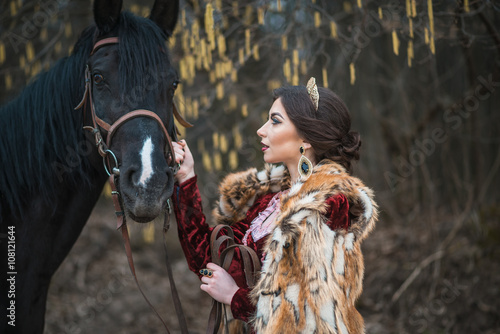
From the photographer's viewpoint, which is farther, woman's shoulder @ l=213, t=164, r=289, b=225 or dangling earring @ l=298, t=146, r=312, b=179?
woman's shoulder @ l=213, t=164, r=289, b=225

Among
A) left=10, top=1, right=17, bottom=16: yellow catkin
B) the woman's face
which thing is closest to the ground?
left=10, top=1, right=17, bottom=16: yellow catkin

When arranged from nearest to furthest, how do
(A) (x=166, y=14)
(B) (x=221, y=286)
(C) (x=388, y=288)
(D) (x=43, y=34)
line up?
(B) (x=221, y=286), (A) (x=166, y=14), (D) (x=43, y=34), (C) (x=388, y=288)

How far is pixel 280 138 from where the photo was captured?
6.45ft

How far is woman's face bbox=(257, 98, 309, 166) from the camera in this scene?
1.96 meters

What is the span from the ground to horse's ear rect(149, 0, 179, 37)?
2.29 meters

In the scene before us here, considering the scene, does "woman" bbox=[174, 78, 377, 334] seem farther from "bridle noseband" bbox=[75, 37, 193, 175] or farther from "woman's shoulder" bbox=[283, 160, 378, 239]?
"bridle noseband" bbox=[75, 37, 193, 175]

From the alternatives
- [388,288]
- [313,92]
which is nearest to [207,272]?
[313,92]

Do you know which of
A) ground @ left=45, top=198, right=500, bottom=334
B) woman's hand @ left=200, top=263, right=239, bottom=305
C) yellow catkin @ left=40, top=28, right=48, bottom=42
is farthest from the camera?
yellow catkin @ left=40, top=28, right=48, bottom=42

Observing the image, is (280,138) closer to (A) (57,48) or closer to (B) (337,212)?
(B) (337,212)

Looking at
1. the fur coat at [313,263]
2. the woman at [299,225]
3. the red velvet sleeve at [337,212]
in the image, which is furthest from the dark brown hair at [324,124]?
the red velvet sleeve at [337,212]

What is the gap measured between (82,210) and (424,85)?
5173mm

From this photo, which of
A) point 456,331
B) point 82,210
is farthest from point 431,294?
point 82,210

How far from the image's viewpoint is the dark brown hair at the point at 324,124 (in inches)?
75.4

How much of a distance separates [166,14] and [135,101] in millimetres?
656
